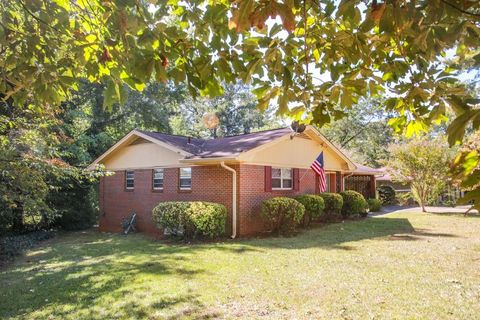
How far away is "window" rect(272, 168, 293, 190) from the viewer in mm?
15992

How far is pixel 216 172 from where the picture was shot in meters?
14.6

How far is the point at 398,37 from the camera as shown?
2.50 metres

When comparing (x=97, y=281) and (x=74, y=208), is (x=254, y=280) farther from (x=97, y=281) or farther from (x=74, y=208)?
(x=74, y=208)

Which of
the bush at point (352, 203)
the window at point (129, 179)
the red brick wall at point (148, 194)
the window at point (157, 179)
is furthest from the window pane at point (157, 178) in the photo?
the bush at point (352, 203)

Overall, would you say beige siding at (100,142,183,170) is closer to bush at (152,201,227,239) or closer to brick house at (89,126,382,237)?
brick house at (89,126,382,237)

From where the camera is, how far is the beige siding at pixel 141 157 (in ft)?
53.6

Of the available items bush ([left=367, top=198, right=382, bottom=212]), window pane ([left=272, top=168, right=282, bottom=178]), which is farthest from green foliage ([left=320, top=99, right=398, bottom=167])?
window pane ([left=272, top=168, right=282, bottom=178])

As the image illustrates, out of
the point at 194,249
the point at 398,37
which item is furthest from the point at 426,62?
the point at 194,249

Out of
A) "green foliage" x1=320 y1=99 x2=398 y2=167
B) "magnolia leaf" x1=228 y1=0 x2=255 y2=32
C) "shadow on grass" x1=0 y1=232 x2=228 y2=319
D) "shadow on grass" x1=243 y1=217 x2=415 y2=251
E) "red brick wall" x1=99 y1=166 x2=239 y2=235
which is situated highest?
"green foliage" x1=320 y1=99 x2=398 y2=167

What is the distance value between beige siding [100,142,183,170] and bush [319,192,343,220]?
7107 mm

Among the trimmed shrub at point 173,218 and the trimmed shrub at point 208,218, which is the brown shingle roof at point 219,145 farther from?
the trimmed shrub at point 173,218

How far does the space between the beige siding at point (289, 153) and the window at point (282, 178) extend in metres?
0.29

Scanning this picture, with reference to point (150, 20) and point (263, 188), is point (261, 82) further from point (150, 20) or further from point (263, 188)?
point (263, 188)

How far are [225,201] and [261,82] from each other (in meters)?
11.3
